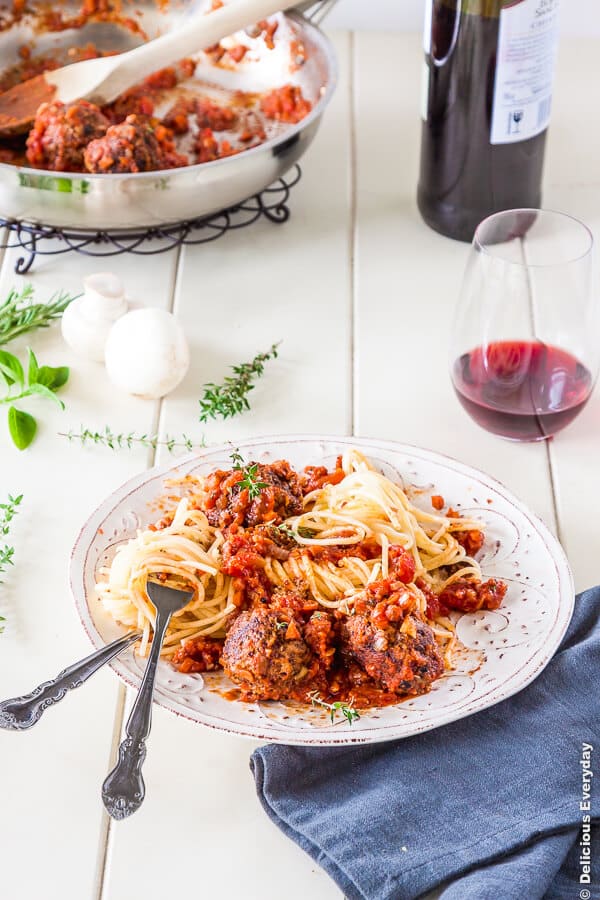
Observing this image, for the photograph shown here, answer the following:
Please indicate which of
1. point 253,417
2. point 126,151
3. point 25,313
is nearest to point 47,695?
point 253,417

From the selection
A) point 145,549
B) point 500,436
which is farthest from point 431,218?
point 145,549

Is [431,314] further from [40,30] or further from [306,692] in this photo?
[40,30]

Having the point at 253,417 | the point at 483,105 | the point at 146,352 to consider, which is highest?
the point at 483,105

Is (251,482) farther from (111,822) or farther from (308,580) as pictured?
(111,822)

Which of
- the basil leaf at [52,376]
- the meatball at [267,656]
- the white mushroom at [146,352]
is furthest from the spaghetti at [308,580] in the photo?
the basil leaf at [52,376]

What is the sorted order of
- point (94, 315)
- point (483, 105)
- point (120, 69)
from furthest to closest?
point (120, 69)
point (483, 105)
point (94, 315)

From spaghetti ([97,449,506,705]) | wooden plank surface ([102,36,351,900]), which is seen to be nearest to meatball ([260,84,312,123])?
wooden plank surface ([102,36,351,900])

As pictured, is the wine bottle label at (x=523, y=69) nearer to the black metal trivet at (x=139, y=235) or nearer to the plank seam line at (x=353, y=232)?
the plank seam line at (x=353, y=232)

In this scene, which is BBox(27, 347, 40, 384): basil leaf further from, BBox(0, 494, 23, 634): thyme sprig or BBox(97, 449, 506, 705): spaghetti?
BBox(97, 449, 506, 705): spaghetti
